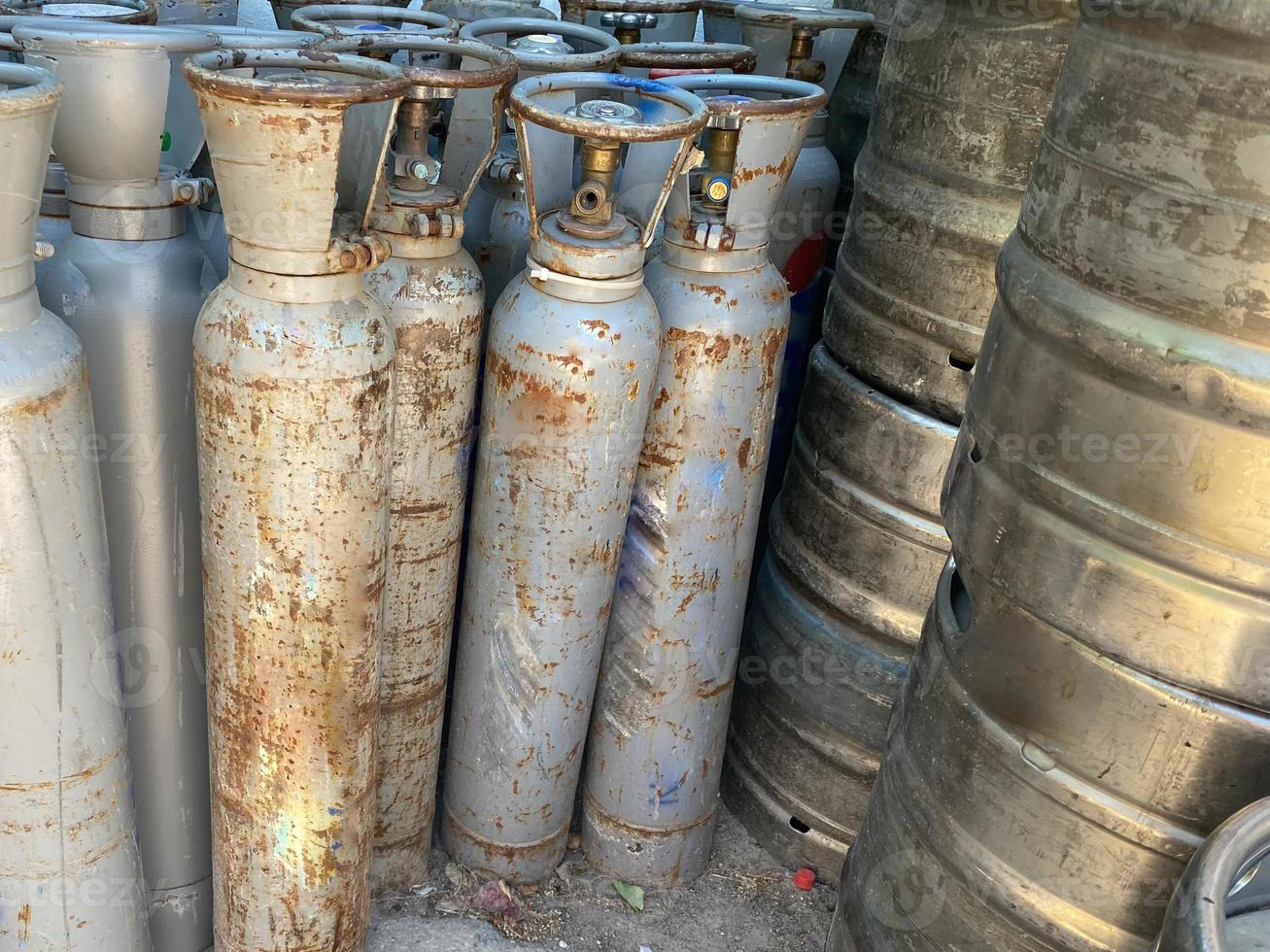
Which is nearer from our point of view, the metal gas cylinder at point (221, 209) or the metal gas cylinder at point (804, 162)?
the metal gas cylinder at point (221, 209)

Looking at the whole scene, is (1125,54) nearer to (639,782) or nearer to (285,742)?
(285,742)

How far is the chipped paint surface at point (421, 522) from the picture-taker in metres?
1.80

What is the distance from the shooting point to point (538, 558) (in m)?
1.96

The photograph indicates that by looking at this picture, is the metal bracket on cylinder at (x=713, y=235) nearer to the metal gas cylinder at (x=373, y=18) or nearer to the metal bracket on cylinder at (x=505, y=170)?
the metal bracket on cylinder at (x=505, y=170)

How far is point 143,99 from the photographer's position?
161 cm

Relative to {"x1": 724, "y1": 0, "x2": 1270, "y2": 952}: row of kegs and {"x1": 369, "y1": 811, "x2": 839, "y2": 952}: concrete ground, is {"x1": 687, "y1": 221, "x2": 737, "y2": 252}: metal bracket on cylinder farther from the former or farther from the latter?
{"x1": 369, "y1": 811, "x2": 839, "y2": 952}: concrete ground

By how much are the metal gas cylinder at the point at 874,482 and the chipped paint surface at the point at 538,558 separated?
0.47 meters

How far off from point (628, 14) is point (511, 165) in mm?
678

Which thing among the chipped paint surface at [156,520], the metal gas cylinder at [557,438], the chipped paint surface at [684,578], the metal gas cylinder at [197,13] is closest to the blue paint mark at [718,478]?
the chipped paint surface at [684,578]

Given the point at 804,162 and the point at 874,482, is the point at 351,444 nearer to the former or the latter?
the point at 874,482

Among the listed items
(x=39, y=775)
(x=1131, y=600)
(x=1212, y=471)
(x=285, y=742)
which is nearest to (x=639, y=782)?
(x=285, y=742)

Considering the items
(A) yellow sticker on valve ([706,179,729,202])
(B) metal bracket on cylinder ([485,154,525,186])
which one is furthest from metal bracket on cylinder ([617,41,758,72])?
(A) yellow sticker on valve ([706,179,729,202])

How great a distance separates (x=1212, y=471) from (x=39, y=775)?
1.49 metres

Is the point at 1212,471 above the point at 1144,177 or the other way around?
the other way around
